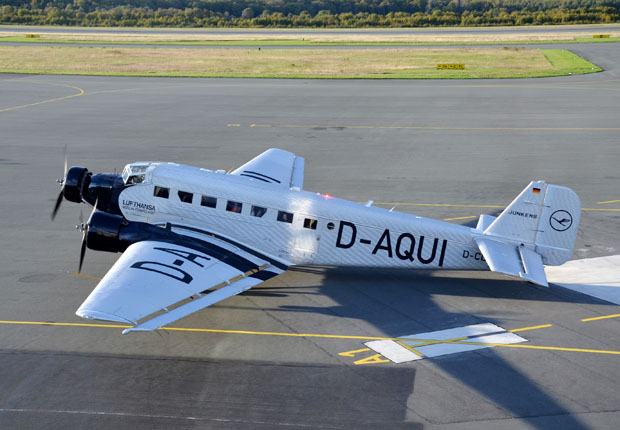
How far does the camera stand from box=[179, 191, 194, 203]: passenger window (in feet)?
79.6

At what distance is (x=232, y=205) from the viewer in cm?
2406

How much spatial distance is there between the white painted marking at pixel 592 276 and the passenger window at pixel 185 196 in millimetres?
13601

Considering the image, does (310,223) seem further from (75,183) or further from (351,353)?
(75,183)


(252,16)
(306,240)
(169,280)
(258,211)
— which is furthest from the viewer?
(252,16)

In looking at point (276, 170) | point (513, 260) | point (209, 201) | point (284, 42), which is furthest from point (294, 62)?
point (513, 260)

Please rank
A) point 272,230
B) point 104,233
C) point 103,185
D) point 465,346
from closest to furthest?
point 465,346 → point 104,233 → point 272,230 → point 103,185

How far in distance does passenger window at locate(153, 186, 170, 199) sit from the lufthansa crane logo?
539 inches

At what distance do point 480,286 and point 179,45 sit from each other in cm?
10875

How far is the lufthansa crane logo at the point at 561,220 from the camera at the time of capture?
22.5 metres

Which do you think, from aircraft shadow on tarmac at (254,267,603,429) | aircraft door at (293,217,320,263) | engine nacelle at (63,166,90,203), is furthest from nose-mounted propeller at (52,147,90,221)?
aircraft door at (293,217,320,263)

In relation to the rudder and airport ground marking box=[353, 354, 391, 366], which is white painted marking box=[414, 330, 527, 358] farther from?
the rudder

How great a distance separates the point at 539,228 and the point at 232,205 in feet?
35.6

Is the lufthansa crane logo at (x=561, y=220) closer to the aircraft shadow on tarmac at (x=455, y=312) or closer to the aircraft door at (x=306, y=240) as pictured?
the aircraft shadow on tarmac at (x=455, y=312)

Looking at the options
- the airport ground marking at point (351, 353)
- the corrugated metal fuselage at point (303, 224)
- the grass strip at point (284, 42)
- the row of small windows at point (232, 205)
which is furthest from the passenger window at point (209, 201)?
the grass strip at point (284, 42)
